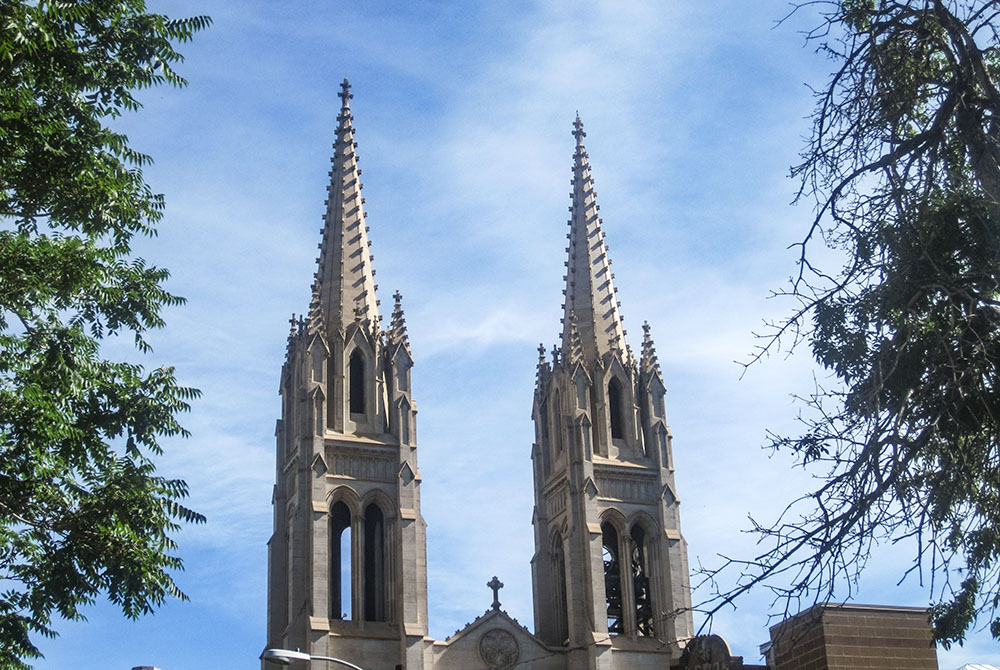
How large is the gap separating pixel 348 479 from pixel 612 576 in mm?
9036

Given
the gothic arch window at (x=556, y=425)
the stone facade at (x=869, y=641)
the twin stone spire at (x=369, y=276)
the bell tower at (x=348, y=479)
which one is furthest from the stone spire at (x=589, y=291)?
the stone facade at (x=869, y=641)

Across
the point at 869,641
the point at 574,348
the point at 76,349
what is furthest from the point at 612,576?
the point at 76,349

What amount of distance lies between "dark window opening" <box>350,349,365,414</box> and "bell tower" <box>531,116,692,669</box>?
639 centimetres

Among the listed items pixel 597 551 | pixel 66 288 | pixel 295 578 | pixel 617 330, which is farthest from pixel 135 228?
pixel 617 330

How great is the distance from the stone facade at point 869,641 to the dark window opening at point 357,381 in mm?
21275

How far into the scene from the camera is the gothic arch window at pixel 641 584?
4297 centimetres

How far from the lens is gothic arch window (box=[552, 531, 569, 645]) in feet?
143

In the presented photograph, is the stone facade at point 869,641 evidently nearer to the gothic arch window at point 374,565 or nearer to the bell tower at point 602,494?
the bell tower at point 602,494

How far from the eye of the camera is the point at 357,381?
4416 centimetres

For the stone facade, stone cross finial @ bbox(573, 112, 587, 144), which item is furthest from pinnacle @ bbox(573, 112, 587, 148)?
the stone facade

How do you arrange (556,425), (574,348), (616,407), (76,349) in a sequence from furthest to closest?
(616,407) < (556,425) < (574,348) < (76,349)

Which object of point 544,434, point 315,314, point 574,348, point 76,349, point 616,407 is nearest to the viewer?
point 76,349

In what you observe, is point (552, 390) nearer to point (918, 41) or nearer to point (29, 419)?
point (29, 419)

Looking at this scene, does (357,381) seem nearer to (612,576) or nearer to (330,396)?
(330,396)
